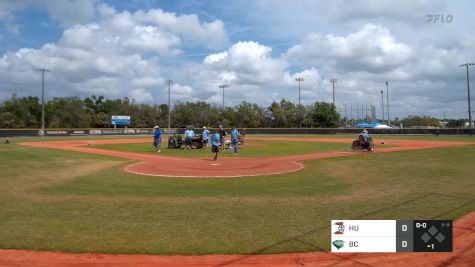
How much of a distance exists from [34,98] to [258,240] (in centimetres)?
11683

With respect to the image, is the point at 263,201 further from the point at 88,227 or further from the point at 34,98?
the point at 34,98

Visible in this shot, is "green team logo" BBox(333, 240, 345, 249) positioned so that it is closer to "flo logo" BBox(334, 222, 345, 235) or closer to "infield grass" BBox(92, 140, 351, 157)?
"flo logo" BBox(334, 222, 345, 235)

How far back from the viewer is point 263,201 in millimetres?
10445

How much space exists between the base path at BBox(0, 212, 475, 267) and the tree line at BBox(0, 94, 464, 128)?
302 ft

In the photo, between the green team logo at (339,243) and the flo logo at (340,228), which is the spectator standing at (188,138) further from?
the flo logo at (340,228)

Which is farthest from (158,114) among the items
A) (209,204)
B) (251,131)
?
(209,204)

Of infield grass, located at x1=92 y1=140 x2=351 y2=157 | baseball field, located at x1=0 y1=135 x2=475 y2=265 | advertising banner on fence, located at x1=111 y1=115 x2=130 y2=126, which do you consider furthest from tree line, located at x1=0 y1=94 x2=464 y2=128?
baseball field, located at x1=0 y1=135 x2=475 y2=265

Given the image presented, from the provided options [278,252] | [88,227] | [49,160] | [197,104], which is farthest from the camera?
[197,104]

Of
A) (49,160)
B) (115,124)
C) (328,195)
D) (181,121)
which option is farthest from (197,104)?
(328,195)

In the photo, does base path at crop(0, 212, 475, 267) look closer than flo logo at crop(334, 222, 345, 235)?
No
